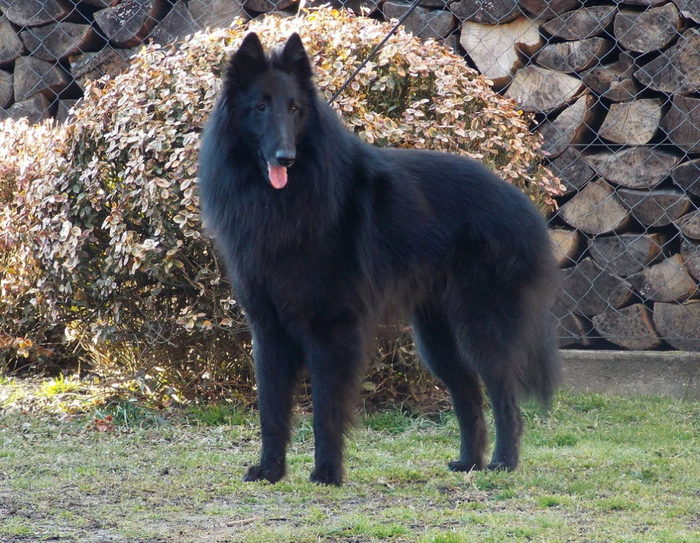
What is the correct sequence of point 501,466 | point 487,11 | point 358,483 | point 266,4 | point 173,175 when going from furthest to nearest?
point 266,4 < point 487,11 < point 173,175 < point 501,466 < point 358,483

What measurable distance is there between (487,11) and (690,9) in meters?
1.22

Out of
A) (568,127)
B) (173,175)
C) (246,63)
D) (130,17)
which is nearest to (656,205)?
(568,127)

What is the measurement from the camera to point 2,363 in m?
6.40

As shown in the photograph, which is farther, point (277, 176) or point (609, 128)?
point (609, 128)

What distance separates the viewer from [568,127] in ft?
19.6

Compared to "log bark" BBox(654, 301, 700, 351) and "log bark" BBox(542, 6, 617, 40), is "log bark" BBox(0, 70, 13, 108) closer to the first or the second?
"log bark" BBox(542, 6, 617, 40)

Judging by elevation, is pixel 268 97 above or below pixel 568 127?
below

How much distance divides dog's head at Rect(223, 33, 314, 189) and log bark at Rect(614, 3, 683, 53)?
2.82 metres

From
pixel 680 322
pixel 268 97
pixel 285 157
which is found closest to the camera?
pixel 285 157

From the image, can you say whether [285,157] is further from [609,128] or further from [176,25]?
[176,25]

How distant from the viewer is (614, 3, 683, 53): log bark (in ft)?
18.8

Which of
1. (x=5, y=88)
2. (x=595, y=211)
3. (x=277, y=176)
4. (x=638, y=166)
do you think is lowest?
(x=277, y=176)

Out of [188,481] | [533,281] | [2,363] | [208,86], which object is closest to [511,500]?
[533,281]

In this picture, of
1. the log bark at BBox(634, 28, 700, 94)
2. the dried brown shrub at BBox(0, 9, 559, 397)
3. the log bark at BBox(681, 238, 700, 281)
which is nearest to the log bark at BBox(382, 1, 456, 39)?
the dried brown shrub at BBox(0, 9, 559, 397)
